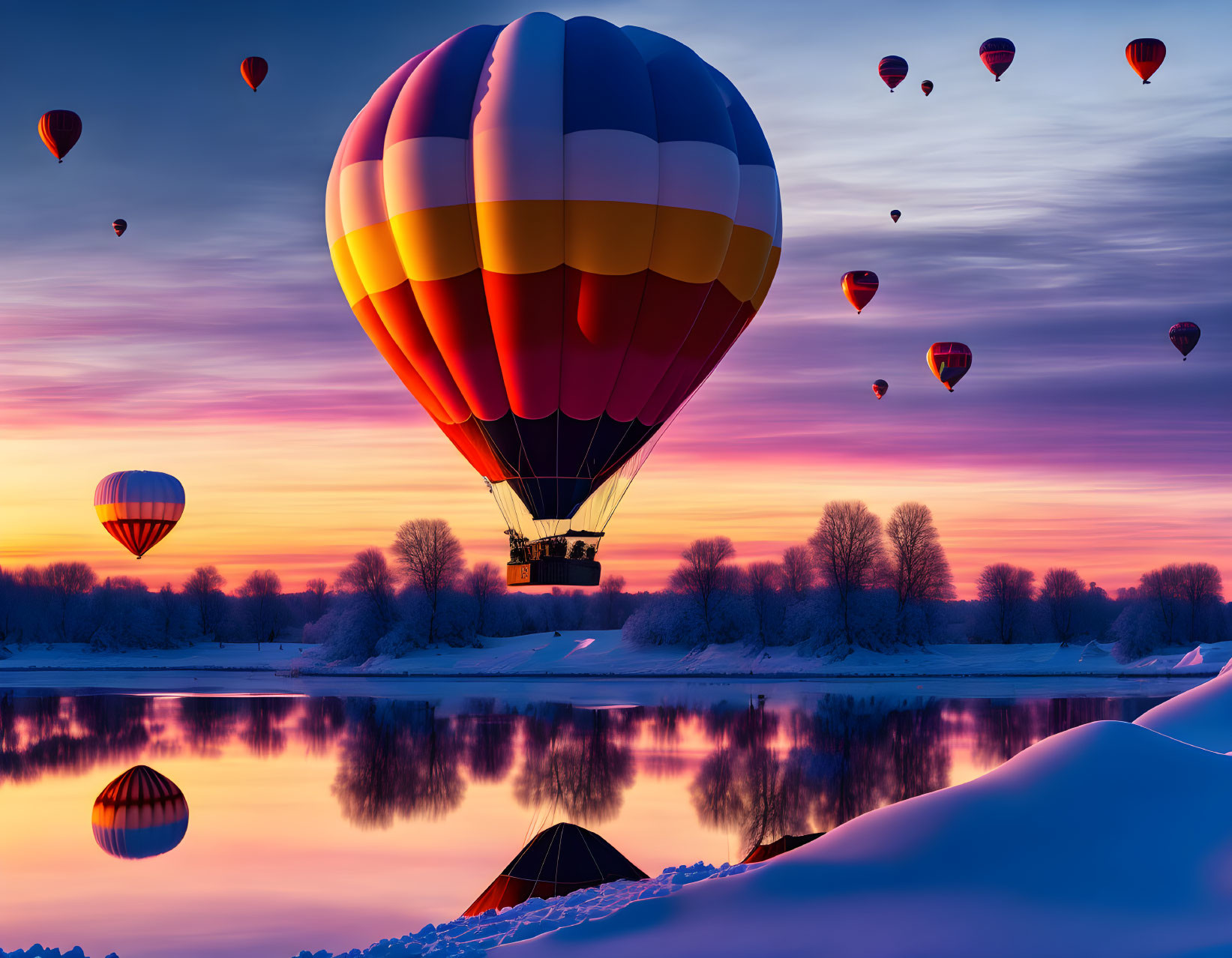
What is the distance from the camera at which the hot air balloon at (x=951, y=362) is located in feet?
192

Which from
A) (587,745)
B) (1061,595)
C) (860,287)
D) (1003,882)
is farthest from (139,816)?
(1061,595)

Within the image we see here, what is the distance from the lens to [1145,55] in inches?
1966

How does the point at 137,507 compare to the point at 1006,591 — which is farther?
the point at 1006,591

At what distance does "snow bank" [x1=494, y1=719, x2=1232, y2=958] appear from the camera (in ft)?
40.4

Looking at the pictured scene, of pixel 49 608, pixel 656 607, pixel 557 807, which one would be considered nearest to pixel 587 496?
pixel 557 807

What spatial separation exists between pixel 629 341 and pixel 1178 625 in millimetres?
92805

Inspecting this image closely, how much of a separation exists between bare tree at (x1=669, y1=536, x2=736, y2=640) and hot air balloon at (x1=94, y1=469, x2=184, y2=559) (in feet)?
120

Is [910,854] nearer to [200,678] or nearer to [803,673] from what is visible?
[803,673]

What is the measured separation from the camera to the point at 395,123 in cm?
2761

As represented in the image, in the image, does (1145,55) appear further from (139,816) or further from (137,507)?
(137,507)

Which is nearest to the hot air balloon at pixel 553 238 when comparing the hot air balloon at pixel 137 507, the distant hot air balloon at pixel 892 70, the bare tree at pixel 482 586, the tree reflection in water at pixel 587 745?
the tree reflection in water at pixel 587 745

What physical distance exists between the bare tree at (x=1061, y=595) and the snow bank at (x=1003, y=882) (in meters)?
108

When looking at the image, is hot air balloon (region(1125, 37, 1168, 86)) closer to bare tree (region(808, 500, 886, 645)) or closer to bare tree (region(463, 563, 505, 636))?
bare tree (region(808, 500, 886, 645))

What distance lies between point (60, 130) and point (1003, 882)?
50561 mm
